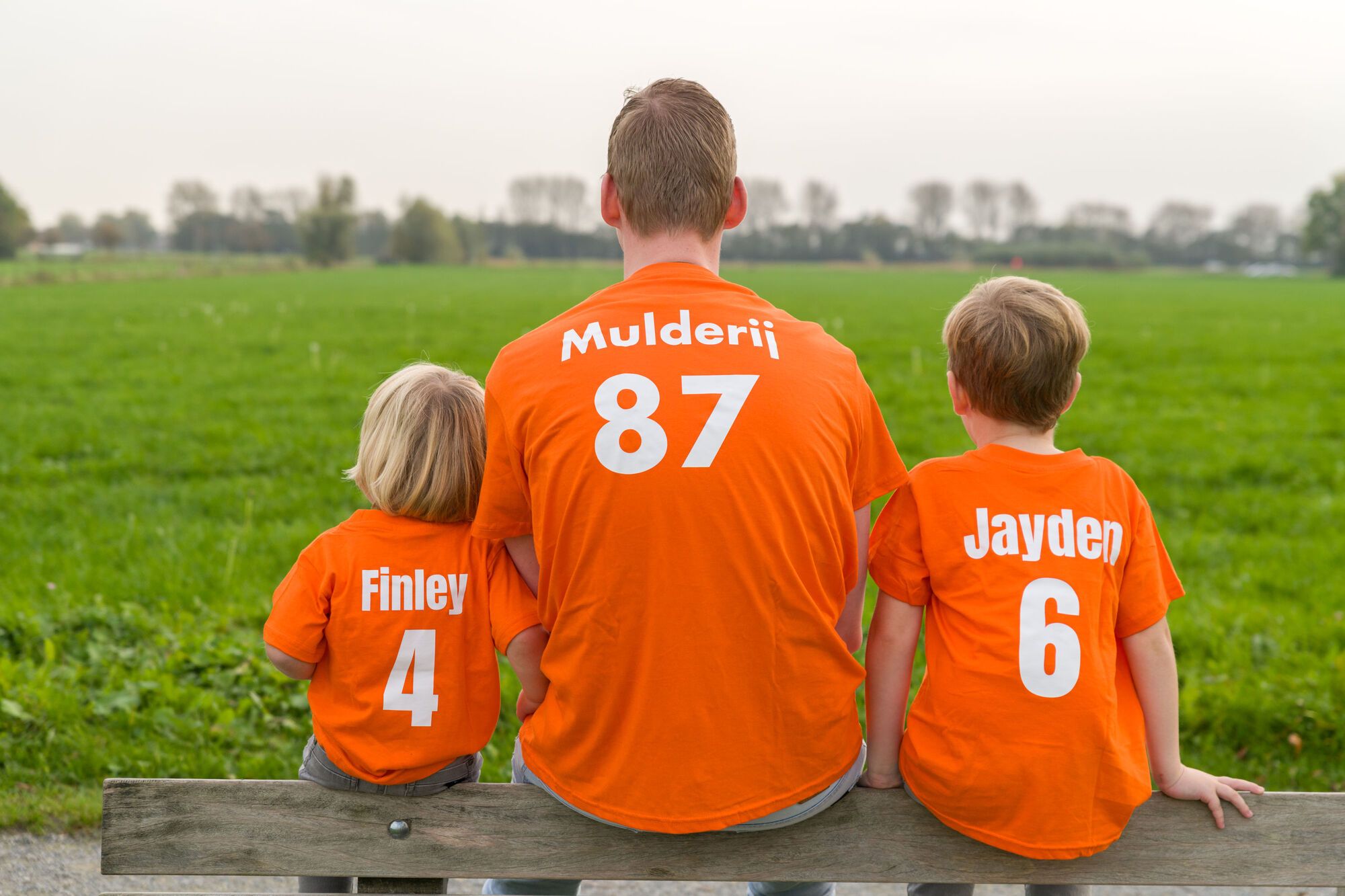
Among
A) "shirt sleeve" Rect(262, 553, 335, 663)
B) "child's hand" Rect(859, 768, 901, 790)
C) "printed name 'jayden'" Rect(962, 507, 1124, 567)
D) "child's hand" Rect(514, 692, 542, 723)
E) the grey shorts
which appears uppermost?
"printed name 'jayden'" Rect(962, 507, 1124, 567)

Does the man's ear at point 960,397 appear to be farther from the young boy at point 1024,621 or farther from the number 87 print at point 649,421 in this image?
the number 87 print at point 649,421

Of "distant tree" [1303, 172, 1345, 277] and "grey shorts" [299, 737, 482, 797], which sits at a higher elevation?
"distant tree" [1303, 172, 1345, 277]

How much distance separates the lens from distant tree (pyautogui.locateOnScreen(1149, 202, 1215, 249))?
109438 mm

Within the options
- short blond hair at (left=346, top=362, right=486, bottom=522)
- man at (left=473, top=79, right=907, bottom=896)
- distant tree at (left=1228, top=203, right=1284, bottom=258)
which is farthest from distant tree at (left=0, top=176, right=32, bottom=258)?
distant tree at (left=1228, top=203, right=1284, bottom=258)

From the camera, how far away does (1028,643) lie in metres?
1.97

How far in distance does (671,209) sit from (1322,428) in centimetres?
1101

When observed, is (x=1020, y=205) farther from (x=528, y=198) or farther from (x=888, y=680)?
(x=888, y=680)

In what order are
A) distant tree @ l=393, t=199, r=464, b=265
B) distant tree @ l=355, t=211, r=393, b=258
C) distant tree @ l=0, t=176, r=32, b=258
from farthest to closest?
1. distant tree @ l=393, t=199, r=464, b=265
2. distant tree @ l=355, t=211, r=393, b=258
3. distant tree @ l=0, t=176, r=32, b=258

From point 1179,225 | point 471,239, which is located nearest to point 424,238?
point 471,239

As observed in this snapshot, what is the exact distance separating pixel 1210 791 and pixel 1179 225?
409ft

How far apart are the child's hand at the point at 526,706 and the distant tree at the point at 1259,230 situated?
123687mm

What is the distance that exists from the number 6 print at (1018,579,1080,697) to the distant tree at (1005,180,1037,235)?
400ft

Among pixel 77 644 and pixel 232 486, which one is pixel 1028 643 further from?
pixel 232 486

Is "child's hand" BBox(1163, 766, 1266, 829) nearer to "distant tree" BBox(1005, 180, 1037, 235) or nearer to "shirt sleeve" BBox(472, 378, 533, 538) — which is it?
"shirt sleeve" BBox(472, 378, 533, 538)
